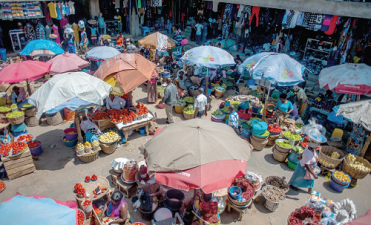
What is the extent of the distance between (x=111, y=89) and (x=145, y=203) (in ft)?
13.1

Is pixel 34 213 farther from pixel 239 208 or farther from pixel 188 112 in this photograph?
pixel 188 112

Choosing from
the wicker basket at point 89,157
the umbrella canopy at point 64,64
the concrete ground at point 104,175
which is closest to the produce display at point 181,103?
the concrete ground at point 104,175

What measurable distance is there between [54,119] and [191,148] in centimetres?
743

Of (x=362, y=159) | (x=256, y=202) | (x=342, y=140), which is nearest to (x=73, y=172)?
(x=256, y=202)

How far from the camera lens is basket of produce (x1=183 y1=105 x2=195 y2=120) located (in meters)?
9.91

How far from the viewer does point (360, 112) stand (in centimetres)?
675

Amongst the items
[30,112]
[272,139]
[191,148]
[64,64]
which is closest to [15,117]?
[30,112]

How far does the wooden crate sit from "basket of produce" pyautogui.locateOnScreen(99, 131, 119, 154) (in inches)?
82.8

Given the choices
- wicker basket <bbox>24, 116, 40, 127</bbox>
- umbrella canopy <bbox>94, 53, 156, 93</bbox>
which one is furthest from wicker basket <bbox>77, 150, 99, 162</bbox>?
wicker basket <bbox>24, 116, 40, 127</bbox>

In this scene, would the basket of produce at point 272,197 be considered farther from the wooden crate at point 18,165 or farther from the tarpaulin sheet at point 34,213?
the wooden crate at point 18,165

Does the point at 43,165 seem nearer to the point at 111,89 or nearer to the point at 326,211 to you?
the point at 111,89

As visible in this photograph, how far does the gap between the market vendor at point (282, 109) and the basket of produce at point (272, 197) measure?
3.54 m

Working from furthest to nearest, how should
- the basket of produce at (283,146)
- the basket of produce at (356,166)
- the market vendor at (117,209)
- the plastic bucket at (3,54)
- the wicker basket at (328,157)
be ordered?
1. the plastic bucket at (3,54)
2. the basket of produce at (283,146)
3. the wicker basket at (328,157)
4. the basket of produce at (356,166)
5. the market vendor at (117,209)

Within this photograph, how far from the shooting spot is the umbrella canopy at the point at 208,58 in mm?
10094
